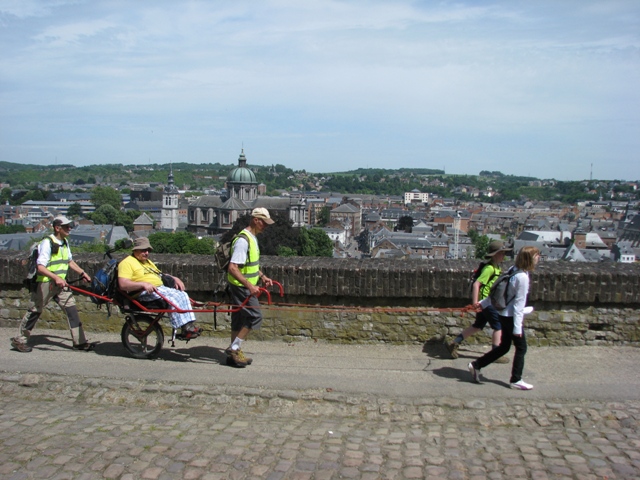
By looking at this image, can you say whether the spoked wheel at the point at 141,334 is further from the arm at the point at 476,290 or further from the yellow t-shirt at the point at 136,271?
the arm at the point at 476,290

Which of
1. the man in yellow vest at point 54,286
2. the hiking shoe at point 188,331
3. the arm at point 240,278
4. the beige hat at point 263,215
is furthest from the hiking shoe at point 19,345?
the beige hat at point 263,215

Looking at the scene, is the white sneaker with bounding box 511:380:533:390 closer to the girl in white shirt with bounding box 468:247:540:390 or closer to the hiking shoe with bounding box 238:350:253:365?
the girl in white shirt with bounding box 468:247:540:390

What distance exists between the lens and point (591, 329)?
7355 mm

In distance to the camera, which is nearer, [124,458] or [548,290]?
[124,458]

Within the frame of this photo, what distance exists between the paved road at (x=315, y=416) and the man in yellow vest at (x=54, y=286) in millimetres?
234

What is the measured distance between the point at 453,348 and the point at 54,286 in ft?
15.3

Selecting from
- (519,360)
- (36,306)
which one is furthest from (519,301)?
(36,306)

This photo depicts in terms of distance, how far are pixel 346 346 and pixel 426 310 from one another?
1079mm

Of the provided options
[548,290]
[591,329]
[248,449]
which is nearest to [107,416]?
[248,449]

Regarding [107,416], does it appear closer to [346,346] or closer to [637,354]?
[346,346]

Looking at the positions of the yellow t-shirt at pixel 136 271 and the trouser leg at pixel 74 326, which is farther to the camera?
the trouser leg at pixel 74 326

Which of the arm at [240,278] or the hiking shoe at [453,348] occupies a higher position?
the arm at [240,278]

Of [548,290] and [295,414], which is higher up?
[548,290]

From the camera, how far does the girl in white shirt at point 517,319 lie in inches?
233
